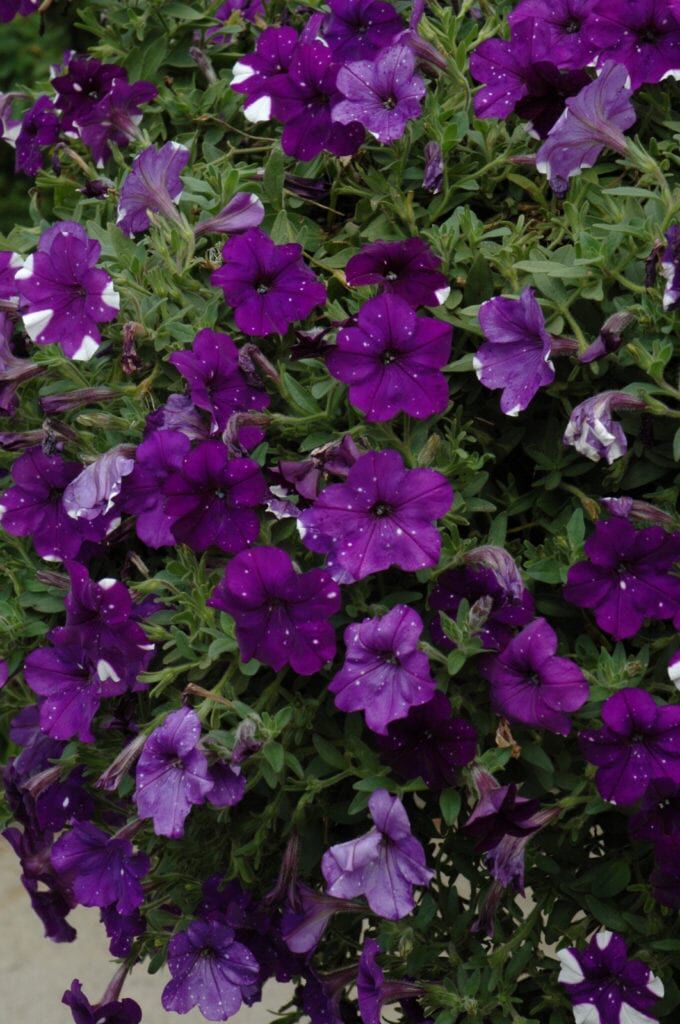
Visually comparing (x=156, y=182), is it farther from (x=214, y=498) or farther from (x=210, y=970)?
(x=210, y=970)

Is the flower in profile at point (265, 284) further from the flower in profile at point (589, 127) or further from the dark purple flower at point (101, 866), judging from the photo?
the dark purple flower at point (101, 866)

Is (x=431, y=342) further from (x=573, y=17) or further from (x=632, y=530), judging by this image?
(x=573, y=17)

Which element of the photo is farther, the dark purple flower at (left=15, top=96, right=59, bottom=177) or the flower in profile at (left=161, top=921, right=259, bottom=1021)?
the dark purple flower at (left=15, top=96, right=59, bottom=177)

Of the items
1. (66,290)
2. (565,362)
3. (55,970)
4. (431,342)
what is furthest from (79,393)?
(55,970)

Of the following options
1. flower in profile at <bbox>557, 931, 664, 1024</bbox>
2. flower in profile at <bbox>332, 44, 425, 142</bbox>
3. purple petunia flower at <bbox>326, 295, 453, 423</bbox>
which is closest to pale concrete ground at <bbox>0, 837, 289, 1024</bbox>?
flower in profile at <bbox>557, 931, 664, 1024</bbox>

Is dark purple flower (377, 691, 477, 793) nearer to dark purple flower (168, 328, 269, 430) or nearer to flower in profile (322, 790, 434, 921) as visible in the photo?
flower in profile (322, 790, 434, 921)

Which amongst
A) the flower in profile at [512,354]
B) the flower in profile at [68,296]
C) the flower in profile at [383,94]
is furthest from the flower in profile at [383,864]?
the flower in profile at [383,94]
